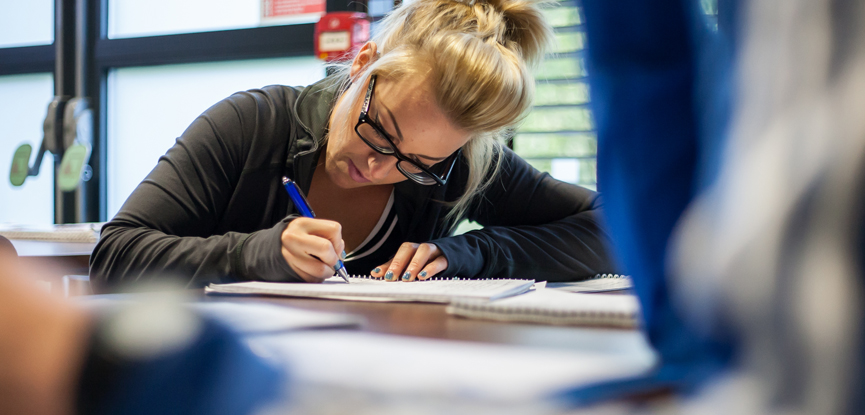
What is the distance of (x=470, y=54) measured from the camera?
983 mm

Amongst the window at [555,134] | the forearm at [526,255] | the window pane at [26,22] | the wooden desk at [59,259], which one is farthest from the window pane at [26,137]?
the forearm at [526,255]

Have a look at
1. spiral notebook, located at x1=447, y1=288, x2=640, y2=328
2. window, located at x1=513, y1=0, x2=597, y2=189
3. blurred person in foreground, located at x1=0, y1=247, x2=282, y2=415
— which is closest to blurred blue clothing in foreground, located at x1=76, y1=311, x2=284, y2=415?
blurred person in foreground, located at x1=0, y1=247, x2=282, y2=415

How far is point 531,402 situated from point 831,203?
116mm

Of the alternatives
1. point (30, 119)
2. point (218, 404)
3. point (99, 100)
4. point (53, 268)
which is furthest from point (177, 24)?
point (218, 404)

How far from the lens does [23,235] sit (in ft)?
5.19

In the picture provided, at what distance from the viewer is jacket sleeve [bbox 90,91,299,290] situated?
761 millimetres

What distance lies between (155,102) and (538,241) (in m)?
2.37

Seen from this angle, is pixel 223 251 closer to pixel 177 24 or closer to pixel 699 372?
pixel 699 372

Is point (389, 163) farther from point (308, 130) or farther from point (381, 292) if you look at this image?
point (381, 292)

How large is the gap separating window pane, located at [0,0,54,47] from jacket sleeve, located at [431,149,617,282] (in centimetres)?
264

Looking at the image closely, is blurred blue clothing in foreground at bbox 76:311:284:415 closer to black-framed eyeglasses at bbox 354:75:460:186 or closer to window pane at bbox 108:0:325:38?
black-framed eyeglasses at bbox 354:75:460:186

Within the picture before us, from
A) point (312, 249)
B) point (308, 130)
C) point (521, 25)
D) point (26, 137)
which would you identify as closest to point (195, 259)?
point (312, 249)

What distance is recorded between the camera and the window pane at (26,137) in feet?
9.61

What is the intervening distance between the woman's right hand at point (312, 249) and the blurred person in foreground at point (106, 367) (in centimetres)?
47
